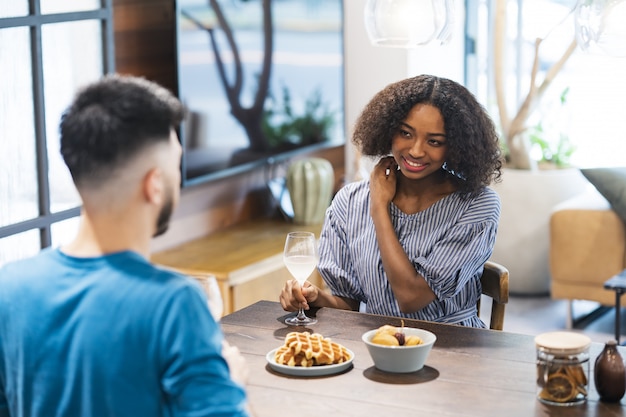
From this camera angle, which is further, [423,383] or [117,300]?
[423,383]

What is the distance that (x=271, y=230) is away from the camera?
4531 millimetres

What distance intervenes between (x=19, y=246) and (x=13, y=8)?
72 cm

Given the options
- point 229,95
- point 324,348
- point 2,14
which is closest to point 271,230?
point 229,95

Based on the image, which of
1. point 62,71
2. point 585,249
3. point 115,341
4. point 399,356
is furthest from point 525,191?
point 115,341

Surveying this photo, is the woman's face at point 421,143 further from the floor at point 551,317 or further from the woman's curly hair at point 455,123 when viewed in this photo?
the floor at point 551,317

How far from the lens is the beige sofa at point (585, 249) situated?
4492 mm

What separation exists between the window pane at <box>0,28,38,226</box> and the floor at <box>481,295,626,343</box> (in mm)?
2357

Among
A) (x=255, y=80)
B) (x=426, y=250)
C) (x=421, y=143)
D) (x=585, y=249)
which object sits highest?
(x=255, y=80)

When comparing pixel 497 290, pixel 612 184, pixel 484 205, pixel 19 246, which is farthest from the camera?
pixel 612 184

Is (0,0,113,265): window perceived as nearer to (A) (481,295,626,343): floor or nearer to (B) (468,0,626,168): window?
(A) (481,295,626,343): floor

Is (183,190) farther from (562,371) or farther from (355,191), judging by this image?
(562,371)

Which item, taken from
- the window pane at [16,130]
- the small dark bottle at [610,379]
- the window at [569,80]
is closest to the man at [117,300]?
the small dark bottle at [610,379]

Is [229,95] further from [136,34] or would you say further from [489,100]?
[489,100]

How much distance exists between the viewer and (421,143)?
2.46 meters
